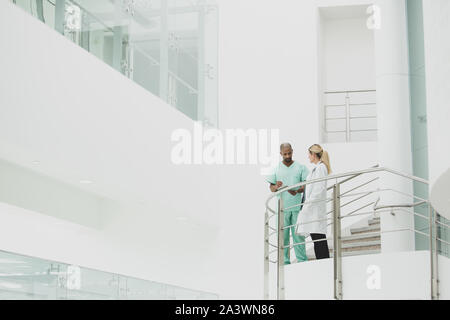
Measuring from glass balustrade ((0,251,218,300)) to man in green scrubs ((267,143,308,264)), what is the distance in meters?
1.56

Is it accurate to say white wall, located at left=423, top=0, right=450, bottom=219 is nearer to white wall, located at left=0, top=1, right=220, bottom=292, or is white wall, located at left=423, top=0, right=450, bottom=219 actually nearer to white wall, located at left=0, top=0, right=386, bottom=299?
white wall, located at left=0, top=1, right=220, bottom=292

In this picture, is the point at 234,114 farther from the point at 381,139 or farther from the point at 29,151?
the point at 29,151

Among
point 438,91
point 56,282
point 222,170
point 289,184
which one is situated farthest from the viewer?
point 222,170

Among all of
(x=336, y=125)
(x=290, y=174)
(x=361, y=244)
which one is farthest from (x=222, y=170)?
(x=361, y=244)

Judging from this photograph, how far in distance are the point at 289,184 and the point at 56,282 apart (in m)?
2.42

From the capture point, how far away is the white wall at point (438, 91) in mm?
4102

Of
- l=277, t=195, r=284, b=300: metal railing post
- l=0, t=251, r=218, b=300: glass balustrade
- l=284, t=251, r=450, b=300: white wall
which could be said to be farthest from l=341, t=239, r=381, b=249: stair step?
l=0, t=251, r=218, b=300: glass balustrade

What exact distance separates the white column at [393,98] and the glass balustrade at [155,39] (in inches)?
103

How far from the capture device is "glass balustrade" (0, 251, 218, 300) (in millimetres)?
5504

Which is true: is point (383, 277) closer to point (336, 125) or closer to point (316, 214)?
point (316, 214)

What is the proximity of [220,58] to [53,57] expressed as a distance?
4140 mm

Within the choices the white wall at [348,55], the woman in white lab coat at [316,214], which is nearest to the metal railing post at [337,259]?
the woman in white lab coat at [316,214]

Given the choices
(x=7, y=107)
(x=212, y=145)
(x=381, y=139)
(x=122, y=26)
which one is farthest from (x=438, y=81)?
(x=212, y=145)

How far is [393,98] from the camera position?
694cm
